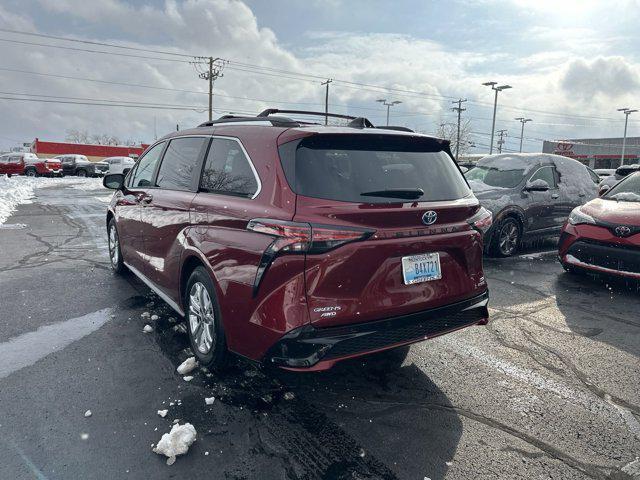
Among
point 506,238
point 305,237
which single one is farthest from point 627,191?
point 305,237

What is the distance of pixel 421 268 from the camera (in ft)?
9.39

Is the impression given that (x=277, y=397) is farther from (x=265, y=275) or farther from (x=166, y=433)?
(x=265, y=275)

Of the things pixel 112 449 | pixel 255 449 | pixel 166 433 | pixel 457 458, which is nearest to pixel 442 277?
pixel 457 458

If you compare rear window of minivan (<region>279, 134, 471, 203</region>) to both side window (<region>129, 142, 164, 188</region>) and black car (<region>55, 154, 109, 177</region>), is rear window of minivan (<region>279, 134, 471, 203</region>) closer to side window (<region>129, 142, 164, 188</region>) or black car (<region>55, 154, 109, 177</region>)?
side window (<region>129, 142, 164, 188</region>)

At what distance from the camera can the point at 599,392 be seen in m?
3.19

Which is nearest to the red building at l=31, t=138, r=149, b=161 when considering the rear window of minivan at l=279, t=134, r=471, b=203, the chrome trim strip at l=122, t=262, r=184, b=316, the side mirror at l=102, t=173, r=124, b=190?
the side mirror at l=102, t=173, r=124, b=190

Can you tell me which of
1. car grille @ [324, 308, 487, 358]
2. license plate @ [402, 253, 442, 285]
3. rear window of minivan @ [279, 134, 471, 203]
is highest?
rear window of minivan @ [279, 134, 471, 203]

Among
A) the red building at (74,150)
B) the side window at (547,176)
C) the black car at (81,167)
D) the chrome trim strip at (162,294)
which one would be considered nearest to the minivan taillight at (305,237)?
the chrome trim strip at (162,294)

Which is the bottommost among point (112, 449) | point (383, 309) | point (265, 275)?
point (112, 449)

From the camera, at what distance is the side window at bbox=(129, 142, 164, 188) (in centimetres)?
462

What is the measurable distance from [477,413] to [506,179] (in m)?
5.93

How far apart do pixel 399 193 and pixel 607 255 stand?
3.96 metres

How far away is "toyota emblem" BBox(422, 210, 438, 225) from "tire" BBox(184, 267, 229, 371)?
147 cm

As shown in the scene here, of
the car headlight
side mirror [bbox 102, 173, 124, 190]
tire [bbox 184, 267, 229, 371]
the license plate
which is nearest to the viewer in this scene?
the license plate
